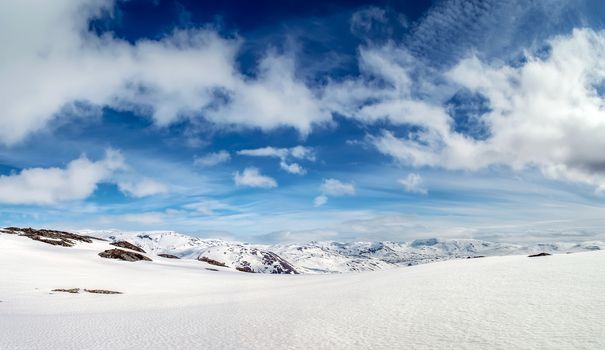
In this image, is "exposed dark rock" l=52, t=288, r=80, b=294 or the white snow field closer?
the white snow field

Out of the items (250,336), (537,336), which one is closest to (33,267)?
(250,336)

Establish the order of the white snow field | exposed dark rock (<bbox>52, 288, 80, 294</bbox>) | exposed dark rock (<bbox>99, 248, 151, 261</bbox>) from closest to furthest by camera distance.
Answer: the white snow field → exposed dark rock (<bbox>52, 288, 80, 294</bbox>) → exposed dark rock (<bbox>99, 248, 151, 261</bbox>)

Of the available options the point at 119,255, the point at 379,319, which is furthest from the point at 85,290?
the point at 119,255

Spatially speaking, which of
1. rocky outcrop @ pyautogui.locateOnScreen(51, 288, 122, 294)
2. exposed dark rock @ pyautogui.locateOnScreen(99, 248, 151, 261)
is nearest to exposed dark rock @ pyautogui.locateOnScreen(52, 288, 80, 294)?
rocky outcrop @ pyautogui.locateOnScreen(51, 288, 122, 294)

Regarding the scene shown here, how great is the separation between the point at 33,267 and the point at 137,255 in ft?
64.1

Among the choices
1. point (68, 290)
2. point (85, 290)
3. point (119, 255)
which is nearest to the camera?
point (68, 290)

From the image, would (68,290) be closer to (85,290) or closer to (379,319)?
(85,290)

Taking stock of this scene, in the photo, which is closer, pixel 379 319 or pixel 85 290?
pixel 379 319

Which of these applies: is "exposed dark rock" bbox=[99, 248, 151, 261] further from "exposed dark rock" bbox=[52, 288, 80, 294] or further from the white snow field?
the white snow field

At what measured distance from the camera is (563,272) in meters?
15.3

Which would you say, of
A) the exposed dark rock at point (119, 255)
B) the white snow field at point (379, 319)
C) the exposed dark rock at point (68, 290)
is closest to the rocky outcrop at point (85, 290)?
the exposed dark rock at point (68, 290)

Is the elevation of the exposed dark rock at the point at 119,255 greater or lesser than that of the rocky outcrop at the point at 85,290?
greater

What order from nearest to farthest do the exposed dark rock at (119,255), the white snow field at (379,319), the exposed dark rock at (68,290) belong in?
the white snow field at (379,319), the exposed dark rock at (68,290), the exposed dark rock at (119,255)

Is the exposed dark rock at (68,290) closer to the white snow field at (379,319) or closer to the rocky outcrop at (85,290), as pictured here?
the rocky outcrop at (85,290)
